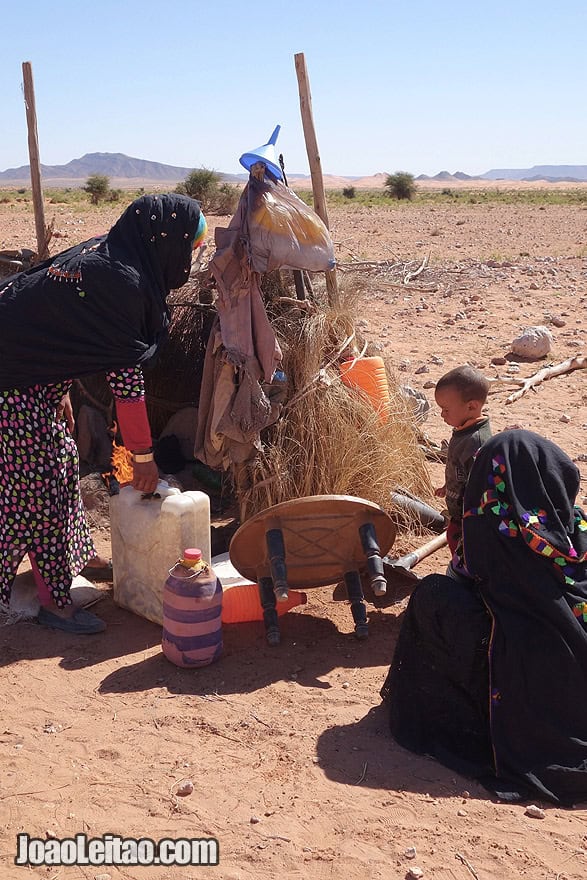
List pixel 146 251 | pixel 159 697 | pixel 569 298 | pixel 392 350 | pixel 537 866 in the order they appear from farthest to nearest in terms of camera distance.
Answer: pixel 569 298, pixel 392 350, pixel 146 251, pixel 159 697, pixel 537 866

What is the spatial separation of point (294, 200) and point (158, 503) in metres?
1.61

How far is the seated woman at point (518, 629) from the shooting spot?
2996 millimetres

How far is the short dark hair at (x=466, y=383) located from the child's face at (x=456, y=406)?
0.02 m

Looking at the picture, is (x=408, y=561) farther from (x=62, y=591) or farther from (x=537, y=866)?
(x=537, y=866)

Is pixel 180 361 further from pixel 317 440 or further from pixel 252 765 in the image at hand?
pixel 252 765

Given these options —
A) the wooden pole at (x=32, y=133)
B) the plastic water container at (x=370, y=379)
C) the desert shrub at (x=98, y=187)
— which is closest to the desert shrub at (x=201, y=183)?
the desert shrub at (x=98, y=187)

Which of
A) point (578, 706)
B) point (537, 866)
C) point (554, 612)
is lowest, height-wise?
point (537, 866)

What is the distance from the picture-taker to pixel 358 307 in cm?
573

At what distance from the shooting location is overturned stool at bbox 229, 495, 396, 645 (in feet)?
12.5

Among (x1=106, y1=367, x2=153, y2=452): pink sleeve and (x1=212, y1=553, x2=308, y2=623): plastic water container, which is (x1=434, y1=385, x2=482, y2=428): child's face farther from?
(x1=106, y1=367, x2=153, y2=452): pink sleeve

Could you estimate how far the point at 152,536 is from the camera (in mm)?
4164

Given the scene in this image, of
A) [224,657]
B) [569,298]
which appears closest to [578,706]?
[224,657]

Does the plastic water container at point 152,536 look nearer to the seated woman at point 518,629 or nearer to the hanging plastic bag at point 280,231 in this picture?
the hanging plastic bag at point 280,231

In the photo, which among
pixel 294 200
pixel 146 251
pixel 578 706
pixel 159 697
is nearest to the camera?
pixel 578 706
